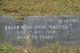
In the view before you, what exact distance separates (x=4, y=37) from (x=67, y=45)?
134 cm

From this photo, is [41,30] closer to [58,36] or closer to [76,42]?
[58,36]

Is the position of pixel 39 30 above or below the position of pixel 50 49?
above

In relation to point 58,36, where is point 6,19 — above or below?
above

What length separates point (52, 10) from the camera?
641 cm

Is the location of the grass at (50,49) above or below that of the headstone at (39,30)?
below

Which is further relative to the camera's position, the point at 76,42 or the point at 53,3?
the point at 53,3

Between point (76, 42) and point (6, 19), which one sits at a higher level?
point (6, 19)

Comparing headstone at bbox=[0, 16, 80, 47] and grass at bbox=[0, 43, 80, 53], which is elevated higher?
headstone at bbox=[0, 16, 80, 47]

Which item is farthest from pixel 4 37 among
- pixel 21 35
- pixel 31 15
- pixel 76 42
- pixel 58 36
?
pixel 76 42

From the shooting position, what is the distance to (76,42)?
19.4 ft

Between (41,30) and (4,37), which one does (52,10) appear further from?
(4,37)

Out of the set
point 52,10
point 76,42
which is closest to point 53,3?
point 52,10

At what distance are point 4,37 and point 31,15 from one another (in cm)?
75

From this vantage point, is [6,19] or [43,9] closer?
[6,19]
